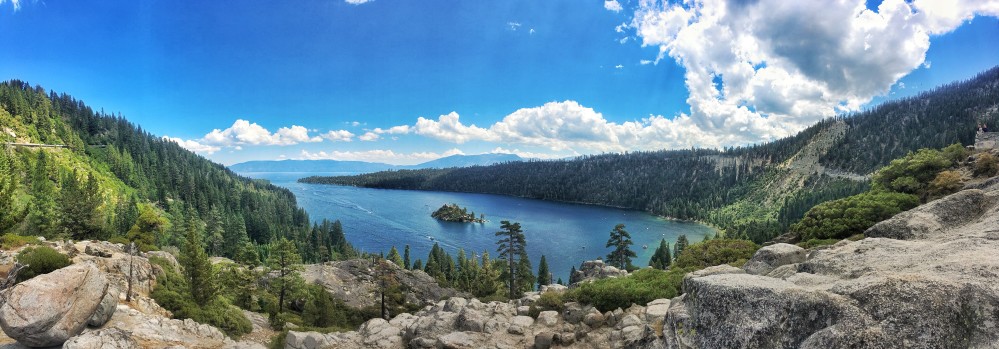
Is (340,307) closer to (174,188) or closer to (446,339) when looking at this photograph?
(446,339)

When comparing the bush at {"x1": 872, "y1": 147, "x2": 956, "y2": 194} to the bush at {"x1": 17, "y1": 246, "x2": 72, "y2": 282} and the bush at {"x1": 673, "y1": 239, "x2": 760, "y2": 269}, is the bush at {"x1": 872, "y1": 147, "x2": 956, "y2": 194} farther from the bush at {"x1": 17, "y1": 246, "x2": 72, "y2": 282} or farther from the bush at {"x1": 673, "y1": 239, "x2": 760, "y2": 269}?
the bush at {"x1": 17, "y1": 246, "x2": 72, "y2": 282}

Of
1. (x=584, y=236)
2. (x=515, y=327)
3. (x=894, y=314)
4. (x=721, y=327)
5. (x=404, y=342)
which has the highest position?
(x=894, y=314)

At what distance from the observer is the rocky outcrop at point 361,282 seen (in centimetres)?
6519

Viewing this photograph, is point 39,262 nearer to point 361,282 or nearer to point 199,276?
point 199,276

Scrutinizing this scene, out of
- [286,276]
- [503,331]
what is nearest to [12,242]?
[286,276]

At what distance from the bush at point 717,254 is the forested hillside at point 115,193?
64.7 m

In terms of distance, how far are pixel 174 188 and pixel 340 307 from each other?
15819 centimetres

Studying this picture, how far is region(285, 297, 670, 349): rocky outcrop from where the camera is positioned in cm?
1688

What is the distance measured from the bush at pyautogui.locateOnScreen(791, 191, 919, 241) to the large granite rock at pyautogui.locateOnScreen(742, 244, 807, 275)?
1706 cm

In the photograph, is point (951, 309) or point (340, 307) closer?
point (951, 309)

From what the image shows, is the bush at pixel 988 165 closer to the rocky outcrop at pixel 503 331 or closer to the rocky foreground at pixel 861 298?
the rocky foreground at pixel 861 298

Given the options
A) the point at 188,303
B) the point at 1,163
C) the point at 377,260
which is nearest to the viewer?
the point at 188,303

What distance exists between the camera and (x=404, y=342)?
838 inches

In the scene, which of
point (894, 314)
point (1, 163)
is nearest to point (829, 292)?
point (894, 314)
